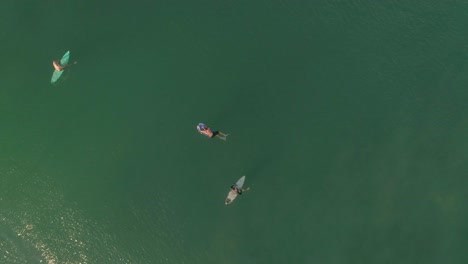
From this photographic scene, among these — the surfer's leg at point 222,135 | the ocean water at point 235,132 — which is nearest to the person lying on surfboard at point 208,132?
the surfer's leg at point 222,135

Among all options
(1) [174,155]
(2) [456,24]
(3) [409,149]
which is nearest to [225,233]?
(1) [174,155]

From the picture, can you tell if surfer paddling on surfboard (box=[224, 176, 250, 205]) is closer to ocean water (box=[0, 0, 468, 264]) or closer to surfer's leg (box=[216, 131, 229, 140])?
ocean water (box=[0, 0, 468, 264])

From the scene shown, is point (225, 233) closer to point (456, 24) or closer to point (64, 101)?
point (64, 101)

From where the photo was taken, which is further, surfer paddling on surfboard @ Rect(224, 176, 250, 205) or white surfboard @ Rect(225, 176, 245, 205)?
white surfboard @ Rect(225, 176, 245, 205)

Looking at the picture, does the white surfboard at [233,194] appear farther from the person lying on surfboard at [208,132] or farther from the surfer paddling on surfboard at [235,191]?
the person lying on surfboard at [208,132]

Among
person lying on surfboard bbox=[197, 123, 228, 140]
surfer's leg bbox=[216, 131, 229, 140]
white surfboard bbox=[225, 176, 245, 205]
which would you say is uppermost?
surfer's leg bbox=[216, 131, 229, 140]

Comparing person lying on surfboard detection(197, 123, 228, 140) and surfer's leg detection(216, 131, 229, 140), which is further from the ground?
surfer's leg detection(216, 131, 229, 140)

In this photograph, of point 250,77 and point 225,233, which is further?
point 250,77

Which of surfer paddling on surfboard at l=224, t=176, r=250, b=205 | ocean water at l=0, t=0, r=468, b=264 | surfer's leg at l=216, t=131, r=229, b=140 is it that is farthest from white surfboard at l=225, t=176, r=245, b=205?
surfer's leg at l=216, t=131, r=229, b=140
